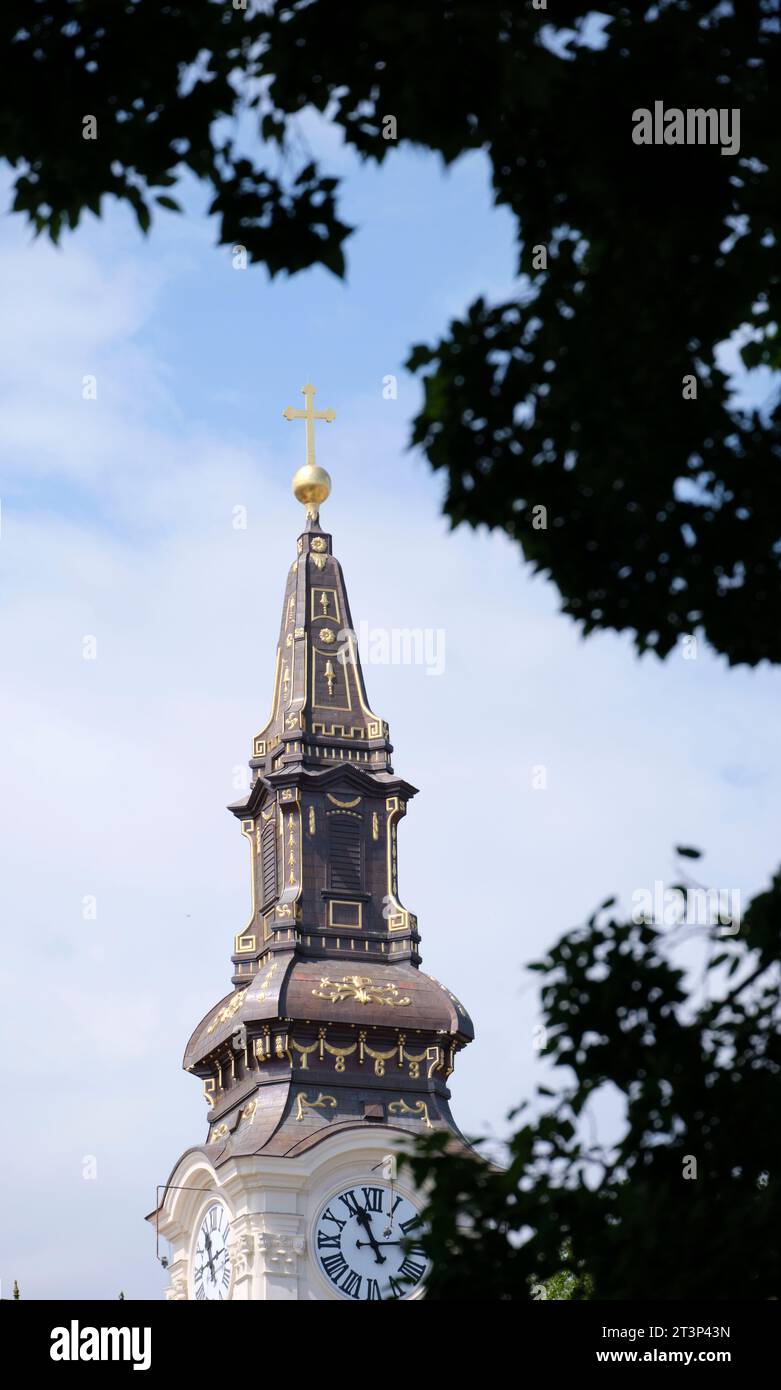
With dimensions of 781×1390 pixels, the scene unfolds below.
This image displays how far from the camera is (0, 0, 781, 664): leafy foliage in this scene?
1164cm

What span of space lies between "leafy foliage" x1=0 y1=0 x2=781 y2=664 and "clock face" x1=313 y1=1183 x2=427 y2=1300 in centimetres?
2785

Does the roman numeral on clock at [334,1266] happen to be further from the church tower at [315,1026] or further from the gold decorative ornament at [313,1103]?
the gold decorative ornament at [313,1103]

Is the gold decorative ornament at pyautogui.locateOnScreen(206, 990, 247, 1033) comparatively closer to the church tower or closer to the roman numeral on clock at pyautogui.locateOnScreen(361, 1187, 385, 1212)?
the church tower

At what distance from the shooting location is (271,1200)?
38938mm

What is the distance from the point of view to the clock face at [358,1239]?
127 feet

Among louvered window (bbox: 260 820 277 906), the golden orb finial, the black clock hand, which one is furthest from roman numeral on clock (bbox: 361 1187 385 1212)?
the golden orb finial

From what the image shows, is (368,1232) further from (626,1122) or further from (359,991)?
(626,1122)

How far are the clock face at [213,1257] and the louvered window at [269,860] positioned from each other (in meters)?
5.59

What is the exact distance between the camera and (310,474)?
A: 46812 mm

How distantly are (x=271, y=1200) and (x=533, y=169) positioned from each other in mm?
28277

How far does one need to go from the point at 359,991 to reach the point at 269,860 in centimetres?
349

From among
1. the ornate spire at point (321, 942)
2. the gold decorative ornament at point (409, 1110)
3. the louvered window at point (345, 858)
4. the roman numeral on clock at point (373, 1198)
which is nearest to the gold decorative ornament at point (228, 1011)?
the ornate spire at point (321, 942)
